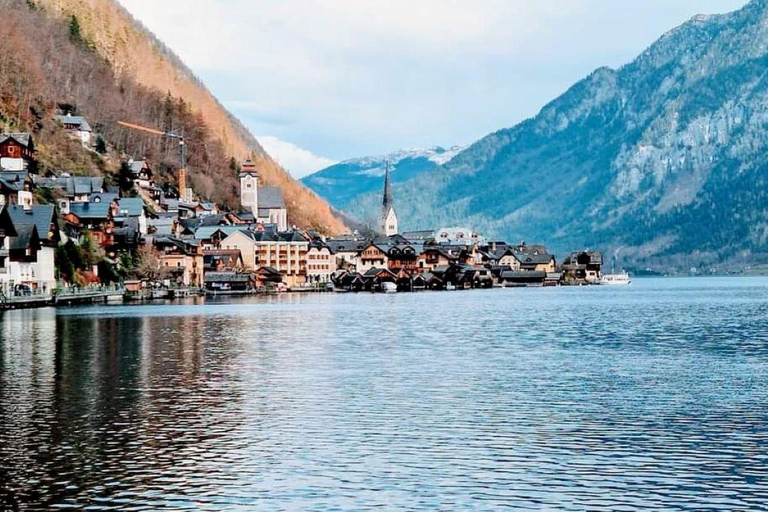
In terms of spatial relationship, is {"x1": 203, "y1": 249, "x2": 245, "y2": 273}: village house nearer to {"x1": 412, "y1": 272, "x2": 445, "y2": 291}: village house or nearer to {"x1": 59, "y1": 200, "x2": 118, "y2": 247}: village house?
{"x1": 59, "y1": 200, "x2": 118, "y2": 247}: village house

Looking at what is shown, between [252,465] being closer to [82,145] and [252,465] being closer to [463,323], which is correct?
[463,323]

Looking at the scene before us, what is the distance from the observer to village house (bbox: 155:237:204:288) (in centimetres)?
14850

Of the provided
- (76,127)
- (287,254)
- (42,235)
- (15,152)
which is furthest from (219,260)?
(42,235)

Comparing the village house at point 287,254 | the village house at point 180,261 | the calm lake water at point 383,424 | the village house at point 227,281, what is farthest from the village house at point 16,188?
the village house at point 287,254

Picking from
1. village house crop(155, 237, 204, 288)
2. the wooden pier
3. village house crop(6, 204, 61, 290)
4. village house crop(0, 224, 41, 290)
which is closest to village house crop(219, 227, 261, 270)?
village house crop(155, 237, 204, 288)

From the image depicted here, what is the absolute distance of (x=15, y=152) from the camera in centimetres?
12750

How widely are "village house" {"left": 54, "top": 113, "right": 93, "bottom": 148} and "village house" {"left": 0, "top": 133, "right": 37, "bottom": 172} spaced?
108ft

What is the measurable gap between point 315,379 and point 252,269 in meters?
134

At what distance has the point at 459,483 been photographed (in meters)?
21.2

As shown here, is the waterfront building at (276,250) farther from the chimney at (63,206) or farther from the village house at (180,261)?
the chimney at (63,206)

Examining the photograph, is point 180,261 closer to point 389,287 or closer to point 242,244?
point 242,244

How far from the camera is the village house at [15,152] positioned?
125375 millimetres

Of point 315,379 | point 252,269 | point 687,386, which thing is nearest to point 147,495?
point 315,379

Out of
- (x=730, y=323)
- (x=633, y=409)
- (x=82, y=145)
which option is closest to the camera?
(x=633, y=409)
